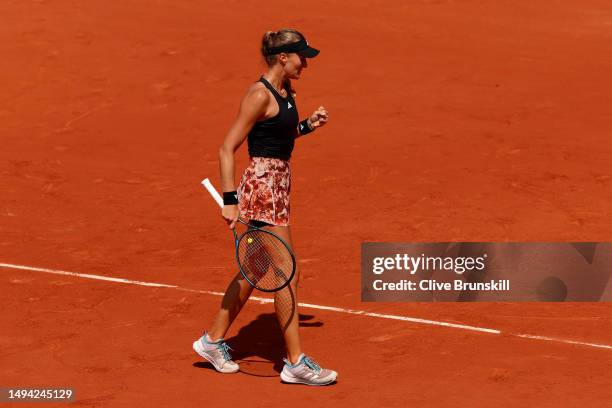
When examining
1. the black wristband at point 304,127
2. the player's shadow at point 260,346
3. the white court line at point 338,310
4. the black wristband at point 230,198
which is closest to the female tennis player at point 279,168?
the black wristband at point 230,198

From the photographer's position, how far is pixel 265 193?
30.2 feet

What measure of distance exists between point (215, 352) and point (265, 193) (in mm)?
1264

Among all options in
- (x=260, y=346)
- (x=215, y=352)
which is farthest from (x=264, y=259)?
(x=260, y=346)

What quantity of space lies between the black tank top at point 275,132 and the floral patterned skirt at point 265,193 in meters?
0.06

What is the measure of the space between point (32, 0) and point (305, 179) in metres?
8.68

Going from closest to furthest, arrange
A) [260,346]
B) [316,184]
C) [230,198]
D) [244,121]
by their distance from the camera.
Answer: [230,198], [244,121], [260,346], [316,184]

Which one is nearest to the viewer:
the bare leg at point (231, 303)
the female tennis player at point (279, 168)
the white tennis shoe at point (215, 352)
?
the female tennis player at point (279, 168)

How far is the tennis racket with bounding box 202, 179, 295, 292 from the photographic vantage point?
30.2 ft

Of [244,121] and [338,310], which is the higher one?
[244,121]

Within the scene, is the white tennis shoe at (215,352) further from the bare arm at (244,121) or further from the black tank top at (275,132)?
the black tank top at (275,132)

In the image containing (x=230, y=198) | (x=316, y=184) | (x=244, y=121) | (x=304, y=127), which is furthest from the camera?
(x=316, y=184)

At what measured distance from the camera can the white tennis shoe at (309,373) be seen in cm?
926

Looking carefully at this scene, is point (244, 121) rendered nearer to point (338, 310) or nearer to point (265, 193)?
point (265, 193)

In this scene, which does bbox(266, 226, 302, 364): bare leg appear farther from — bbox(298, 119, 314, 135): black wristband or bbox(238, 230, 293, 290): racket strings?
bbox(298, 119, 314, 135): black wristband
